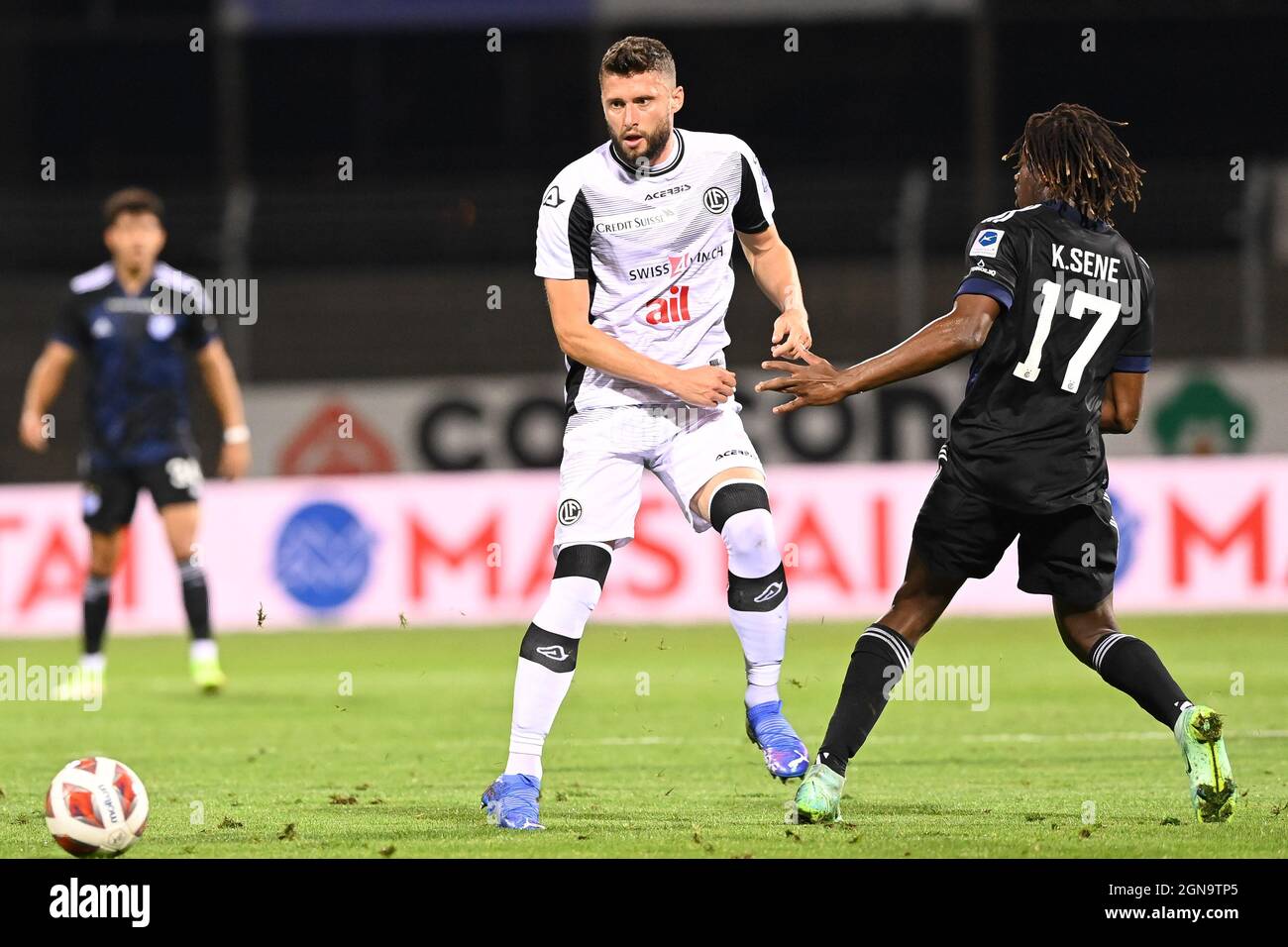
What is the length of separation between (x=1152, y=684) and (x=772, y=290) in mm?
1913

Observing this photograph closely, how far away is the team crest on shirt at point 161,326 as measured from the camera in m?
11.9

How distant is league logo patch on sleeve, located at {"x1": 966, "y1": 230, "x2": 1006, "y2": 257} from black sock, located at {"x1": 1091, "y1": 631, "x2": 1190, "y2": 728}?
1.28 m

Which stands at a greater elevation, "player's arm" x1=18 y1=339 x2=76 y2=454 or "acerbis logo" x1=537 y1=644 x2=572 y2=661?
"player's arm" x1=18 y1=339 x2=76 y2=454

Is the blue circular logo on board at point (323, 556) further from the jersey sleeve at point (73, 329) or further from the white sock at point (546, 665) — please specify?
the white sock at point (546, 665)

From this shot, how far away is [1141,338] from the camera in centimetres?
643

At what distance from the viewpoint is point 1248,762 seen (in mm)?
8016

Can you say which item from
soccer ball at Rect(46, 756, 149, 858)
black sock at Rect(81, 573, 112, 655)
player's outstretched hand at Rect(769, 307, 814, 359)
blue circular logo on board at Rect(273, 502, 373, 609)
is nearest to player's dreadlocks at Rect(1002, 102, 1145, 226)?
player's outstretched hand at Rect(769, 307, 814, 359)

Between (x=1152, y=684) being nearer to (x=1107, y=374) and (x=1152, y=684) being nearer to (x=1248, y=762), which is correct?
(x=1107, y=374)

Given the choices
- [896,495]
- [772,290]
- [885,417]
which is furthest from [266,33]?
[772,290]

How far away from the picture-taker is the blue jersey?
466 inches

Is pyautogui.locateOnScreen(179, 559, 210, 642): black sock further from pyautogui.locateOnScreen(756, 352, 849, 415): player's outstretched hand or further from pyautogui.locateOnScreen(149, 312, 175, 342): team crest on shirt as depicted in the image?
pyautogui.locateOnScreen(756, 352, 849, 415): player's outstretched hand

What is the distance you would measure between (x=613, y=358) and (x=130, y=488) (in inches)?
239

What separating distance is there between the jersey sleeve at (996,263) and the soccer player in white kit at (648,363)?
0.65 meters

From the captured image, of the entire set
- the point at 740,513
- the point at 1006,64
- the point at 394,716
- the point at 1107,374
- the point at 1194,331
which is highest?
the point at 1006,64
